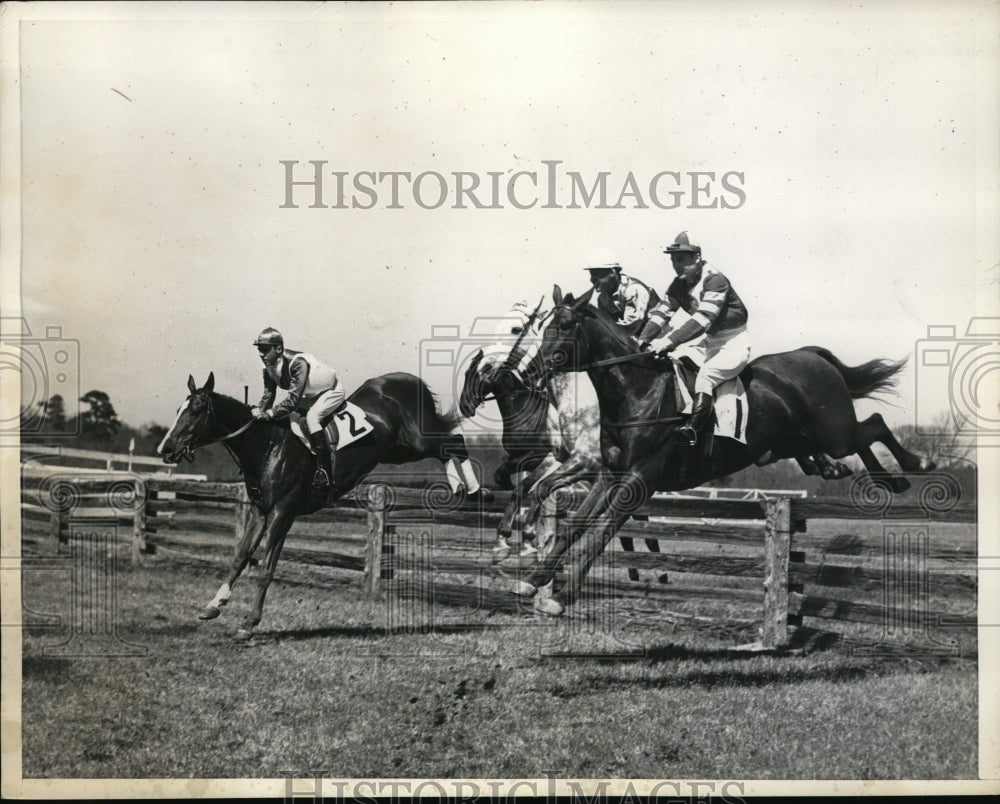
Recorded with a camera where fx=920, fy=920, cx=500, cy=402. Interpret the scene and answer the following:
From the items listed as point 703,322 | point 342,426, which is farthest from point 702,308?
point 342,426

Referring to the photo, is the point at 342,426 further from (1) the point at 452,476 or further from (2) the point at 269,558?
(2) the point at 269,558

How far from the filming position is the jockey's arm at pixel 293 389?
574 cm

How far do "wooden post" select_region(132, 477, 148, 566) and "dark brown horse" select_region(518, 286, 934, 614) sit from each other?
96.2 inches

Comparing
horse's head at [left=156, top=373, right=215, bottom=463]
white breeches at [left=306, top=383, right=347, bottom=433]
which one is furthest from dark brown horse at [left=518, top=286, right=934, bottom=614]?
horse's head at [left=156, top=373, right=215, bottom=463]

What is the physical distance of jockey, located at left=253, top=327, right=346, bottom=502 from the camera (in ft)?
18.8

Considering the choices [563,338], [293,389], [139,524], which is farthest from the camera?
[139,524]

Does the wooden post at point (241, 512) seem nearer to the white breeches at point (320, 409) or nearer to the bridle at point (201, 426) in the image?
the bridle at point (201, 426)

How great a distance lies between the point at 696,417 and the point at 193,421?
3.12 metres

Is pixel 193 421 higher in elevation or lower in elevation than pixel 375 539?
higher

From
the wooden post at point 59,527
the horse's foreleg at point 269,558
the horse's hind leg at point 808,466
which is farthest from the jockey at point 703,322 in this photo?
the wooden post at point 59,527

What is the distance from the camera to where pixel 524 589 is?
5.69m

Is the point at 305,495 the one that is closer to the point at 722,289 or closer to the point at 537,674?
the point at 537,674

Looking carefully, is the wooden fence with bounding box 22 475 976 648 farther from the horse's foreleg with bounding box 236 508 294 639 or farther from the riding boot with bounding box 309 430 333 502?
the horse's foreleg with bounding box 236 508 294 639

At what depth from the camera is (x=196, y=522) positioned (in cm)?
588
